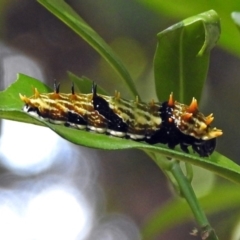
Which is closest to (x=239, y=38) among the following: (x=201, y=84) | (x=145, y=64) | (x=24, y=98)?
(x=201, y=84)

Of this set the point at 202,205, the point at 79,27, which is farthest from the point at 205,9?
the point at 202,205

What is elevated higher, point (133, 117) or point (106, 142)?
point (133, 117)

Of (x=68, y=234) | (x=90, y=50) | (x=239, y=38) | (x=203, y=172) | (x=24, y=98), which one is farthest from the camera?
(x=90, y=50)

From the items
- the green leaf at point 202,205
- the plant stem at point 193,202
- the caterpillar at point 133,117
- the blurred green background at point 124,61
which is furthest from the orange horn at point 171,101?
the blurred green background at point 124,61

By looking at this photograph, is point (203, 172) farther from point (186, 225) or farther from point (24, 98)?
point (24, 98)

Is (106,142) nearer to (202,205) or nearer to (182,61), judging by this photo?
(182,61)

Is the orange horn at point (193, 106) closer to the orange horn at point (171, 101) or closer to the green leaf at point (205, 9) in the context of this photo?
the orange horn at point (171, 101)
